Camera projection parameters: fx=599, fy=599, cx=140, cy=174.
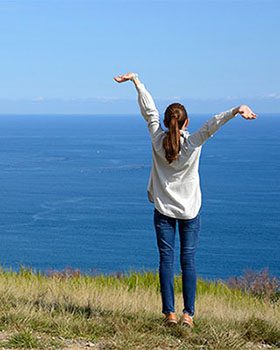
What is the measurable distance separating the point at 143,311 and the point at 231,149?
103 metres

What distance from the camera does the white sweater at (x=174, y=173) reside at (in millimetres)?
3680

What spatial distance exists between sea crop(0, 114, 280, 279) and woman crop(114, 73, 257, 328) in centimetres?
2040

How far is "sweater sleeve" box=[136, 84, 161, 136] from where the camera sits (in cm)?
379

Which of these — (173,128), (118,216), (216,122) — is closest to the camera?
(216,122)

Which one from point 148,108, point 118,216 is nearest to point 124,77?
point 148,108

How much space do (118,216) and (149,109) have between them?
47296mm

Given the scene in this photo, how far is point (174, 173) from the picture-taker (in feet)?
12.3

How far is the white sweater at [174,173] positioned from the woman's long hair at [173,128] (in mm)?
47

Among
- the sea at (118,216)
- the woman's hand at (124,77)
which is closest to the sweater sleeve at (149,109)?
the woman's hand at (124,77)

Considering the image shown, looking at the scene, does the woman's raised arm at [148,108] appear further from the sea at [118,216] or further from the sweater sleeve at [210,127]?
the sea at [118,216]

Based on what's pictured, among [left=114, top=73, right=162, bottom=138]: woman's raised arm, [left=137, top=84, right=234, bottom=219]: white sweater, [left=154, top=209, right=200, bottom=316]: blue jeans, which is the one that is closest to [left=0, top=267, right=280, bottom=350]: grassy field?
[left=154, top=209, right=200, bottom=316]: blue jeans

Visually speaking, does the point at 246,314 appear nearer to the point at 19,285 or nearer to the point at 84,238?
the point at 19,285

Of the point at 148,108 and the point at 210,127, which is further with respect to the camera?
the point at 148,108

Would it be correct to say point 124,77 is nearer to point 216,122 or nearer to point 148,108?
point 148,108
